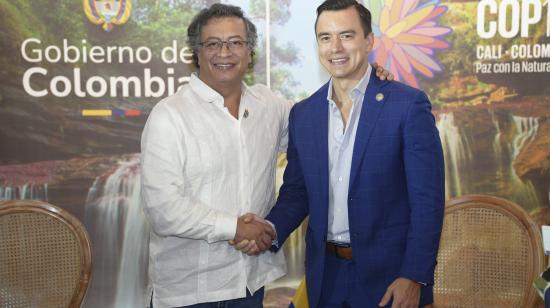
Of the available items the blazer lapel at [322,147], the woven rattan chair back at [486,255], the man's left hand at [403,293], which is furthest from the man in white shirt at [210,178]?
the woven rattan chair back at [486,255]

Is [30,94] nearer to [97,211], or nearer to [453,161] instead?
[97,211]

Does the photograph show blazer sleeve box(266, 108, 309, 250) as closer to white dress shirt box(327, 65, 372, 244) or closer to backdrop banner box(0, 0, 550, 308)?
white dress shirt box(327, 65, 372, 244)

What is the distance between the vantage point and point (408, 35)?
11.5ft

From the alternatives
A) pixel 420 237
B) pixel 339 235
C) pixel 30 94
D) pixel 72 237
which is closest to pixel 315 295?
pixel 339 235

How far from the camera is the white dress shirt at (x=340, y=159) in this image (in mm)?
2096

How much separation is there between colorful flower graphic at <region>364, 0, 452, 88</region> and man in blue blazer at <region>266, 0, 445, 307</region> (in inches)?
54.0

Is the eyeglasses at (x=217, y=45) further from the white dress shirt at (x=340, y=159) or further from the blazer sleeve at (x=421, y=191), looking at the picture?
the blazer sleeve at (x=421, y=191)

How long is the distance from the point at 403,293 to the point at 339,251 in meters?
0.27

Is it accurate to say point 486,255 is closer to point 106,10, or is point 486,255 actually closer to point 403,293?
point 403,293

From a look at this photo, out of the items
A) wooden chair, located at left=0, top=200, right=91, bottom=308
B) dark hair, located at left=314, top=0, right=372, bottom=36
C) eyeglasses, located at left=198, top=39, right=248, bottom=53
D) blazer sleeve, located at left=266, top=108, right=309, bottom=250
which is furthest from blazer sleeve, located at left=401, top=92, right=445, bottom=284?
wooden chair, located at left=0, top=200, right=91, bottom=308

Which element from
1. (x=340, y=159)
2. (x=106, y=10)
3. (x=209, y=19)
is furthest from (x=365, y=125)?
(x=106, y=10)

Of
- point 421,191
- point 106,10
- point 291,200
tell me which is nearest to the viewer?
point 421,191

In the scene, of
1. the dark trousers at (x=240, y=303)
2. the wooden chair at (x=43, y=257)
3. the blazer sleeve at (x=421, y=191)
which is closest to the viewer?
the blazer sleeve at (x=421, y=191)

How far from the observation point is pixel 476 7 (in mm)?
3473
